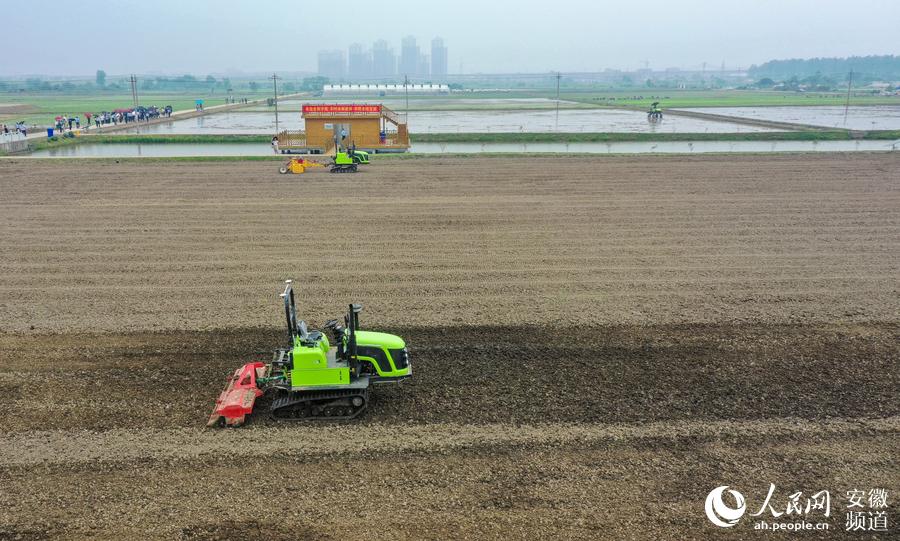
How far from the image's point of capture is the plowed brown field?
8.43m

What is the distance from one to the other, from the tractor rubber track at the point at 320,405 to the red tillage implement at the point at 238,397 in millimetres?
434

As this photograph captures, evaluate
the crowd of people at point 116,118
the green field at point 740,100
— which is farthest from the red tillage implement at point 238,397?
the green field at point 740,100

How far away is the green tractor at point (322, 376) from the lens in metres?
10.1

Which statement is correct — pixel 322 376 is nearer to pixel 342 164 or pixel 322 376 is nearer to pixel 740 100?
pixel 342 164

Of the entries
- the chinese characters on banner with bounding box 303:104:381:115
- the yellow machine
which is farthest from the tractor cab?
the chinese characters on banner with bounding box 303:104:381:115

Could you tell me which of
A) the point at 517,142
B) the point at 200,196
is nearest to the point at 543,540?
the point at 200,196

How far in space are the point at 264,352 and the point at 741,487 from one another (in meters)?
8.32

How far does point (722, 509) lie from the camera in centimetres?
834

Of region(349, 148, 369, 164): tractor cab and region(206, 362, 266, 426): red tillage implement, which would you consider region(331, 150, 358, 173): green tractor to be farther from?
region(206, 362, 266, 426): red tillage implement

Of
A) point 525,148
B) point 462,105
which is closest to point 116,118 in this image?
point 525,148

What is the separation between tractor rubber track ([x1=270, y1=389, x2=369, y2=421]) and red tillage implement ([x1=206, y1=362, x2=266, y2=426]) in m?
0.43

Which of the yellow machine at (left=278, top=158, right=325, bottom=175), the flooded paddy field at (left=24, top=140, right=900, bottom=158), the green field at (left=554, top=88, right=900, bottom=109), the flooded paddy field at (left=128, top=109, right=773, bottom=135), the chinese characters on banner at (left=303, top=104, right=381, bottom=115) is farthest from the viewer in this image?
the green field at (left=554, top=88, right=900, bottom=109)

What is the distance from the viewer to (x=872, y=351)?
42.6ft

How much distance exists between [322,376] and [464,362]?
3101 millimetres
